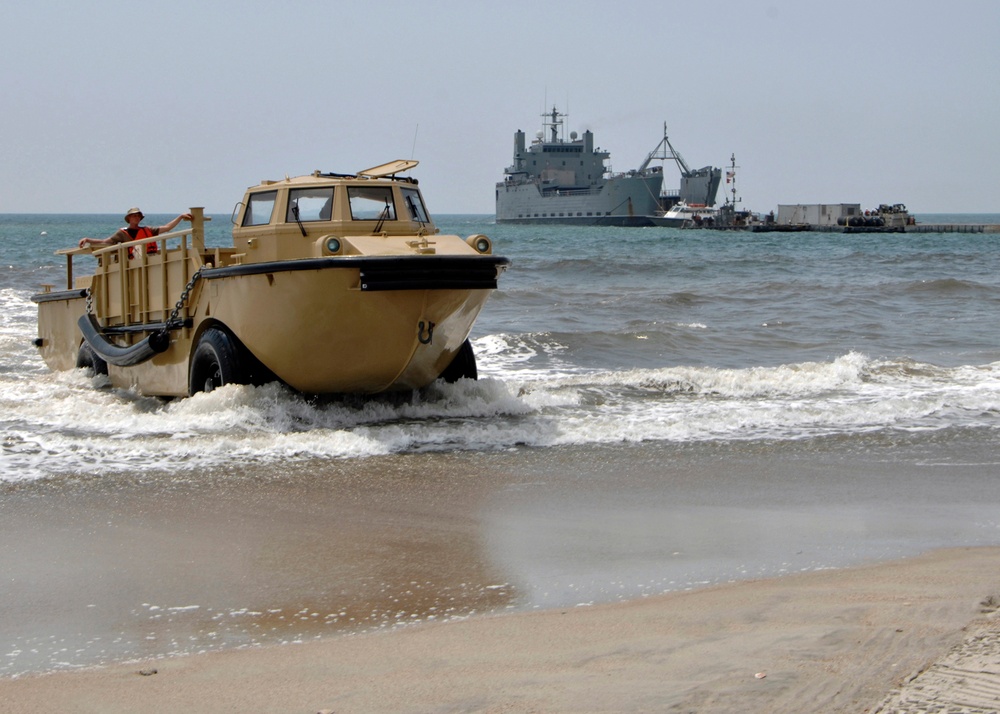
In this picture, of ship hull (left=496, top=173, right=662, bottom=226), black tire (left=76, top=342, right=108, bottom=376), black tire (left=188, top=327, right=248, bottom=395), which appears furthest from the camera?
ship hull (left=496, top=173, right=662, bottom=226)

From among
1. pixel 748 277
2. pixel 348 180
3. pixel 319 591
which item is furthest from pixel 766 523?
pixel 748 277

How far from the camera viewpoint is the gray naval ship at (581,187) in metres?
103

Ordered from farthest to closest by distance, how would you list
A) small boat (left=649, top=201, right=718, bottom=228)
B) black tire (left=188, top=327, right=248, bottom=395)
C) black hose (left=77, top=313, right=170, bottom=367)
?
1. small boat (left=649, top=201, right=718, bottom=228)
2. black hose (left=77, top=313, right=170, bottom=367)
3. black tire (left=188, top=327, right=248, bottom=395)

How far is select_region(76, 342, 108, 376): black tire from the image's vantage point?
12547mm

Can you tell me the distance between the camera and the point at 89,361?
12820 millimetres

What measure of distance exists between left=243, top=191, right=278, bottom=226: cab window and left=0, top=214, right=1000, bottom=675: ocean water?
137cm

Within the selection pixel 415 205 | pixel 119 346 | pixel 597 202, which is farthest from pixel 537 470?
pixel 597 202

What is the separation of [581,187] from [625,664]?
10526 centimetres

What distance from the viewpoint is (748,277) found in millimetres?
32625

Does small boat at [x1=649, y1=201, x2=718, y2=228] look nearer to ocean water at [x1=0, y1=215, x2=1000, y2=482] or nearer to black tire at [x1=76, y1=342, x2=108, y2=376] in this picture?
ocean water at [x1=0, y1=215, x2=1000, y2=482]

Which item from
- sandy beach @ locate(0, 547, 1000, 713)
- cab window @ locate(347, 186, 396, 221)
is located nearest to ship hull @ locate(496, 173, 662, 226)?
cab window @ locate(347, 186, 396, 221)

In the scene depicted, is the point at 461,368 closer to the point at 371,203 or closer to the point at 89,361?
the point at 371,203

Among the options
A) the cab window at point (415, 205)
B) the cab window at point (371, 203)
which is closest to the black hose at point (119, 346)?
the cab window at point (371, 203)

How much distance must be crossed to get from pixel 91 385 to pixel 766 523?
8353 mm
